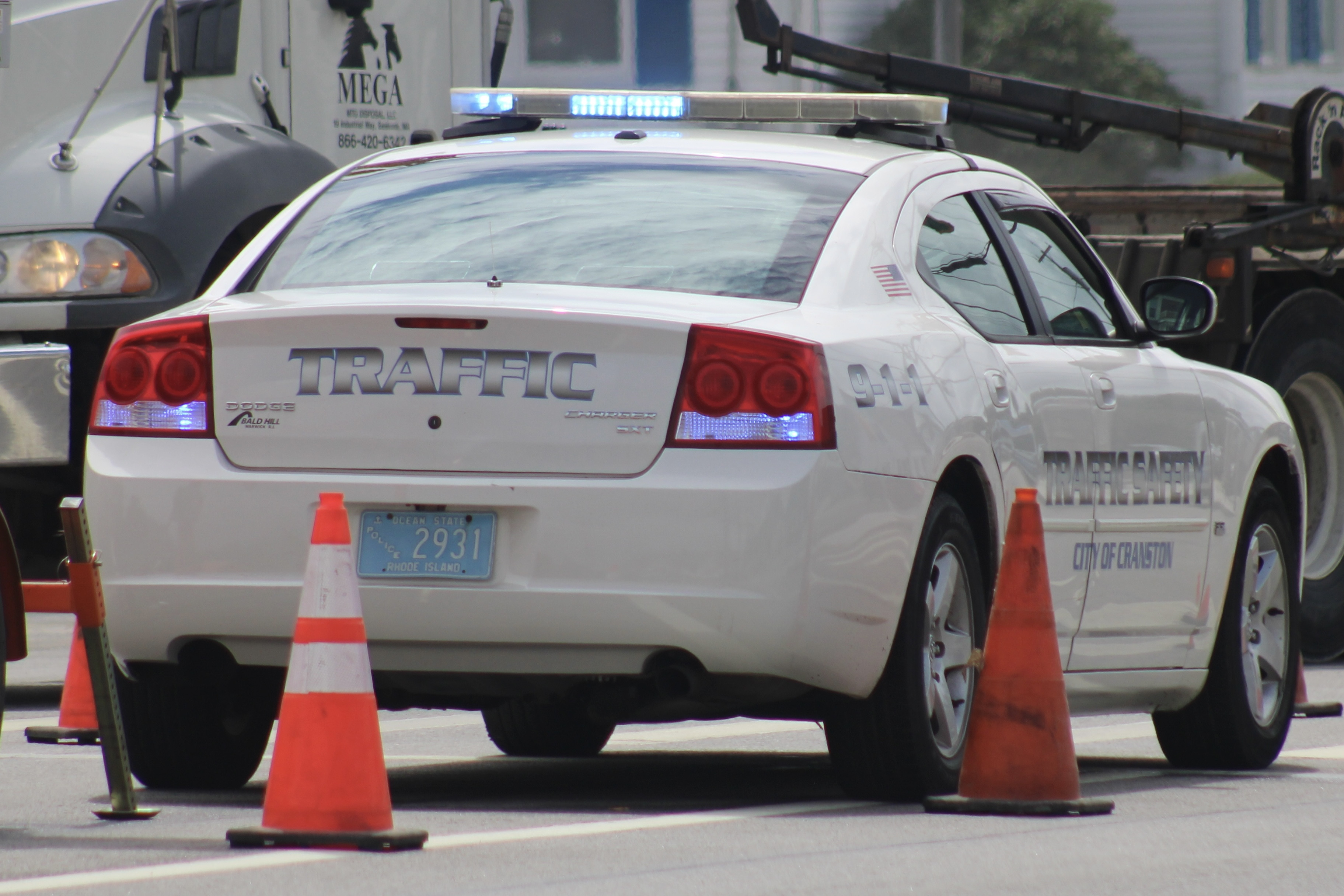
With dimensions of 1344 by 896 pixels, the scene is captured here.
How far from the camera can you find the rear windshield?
6.17 m

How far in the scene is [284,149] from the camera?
9.45 m

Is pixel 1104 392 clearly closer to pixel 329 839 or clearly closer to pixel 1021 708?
pixel 1021 708

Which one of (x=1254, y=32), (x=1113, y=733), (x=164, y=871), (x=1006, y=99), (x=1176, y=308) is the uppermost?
(x=1254, y=32)

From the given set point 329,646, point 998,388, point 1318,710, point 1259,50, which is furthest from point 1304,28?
point 329,646

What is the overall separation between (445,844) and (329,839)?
1.03ft

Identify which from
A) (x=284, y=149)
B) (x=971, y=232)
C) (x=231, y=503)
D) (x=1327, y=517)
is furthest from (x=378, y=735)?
(x=1327, y=517)

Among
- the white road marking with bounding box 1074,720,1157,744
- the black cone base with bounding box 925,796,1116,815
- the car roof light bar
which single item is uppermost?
the car roof light bar

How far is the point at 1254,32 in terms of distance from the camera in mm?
32344

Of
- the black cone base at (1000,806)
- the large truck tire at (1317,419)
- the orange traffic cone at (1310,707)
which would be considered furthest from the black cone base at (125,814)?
the large truck tire at (1317,419)

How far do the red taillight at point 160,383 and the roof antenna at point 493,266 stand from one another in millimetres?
646

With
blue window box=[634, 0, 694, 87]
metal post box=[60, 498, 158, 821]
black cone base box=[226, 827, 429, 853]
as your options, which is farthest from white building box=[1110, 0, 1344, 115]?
black cone base box=[226, 827, 429, 853]

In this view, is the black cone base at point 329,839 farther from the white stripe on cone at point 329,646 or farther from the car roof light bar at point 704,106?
the car roof light bar at point 704,106

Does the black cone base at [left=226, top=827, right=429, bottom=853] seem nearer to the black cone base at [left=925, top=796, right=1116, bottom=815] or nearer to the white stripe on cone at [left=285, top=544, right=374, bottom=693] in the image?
the white stripe on cone at [left=285, top=544, right=374, bottom=693]

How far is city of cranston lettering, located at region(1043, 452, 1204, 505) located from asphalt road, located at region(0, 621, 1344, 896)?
→ 0.77 m
